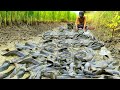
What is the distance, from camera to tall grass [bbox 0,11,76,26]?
22.1ft

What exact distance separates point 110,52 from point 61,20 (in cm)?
410

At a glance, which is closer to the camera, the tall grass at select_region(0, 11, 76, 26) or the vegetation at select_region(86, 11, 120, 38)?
the vegetation at select_region(86, 11, 120, 38)

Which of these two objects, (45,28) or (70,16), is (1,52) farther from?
(70,16)

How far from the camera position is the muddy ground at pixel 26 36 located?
5098mm

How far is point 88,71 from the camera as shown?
135 inches

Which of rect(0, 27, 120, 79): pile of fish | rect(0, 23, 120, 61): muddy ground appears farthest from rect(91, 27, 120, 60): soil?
rect(0, 27, 120, 79): pile of fish

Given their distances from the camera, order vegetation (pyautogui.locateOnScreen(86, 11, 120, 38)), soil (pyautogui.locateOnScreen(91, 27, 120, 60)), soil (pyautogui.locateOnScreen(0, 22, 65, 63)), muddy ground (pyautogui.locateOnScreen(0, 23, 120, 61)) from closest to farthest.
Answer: soil (pyautogui.locateOnScreen(91, 27, 120, 60)) → muddy ground (pyautogui.locateOnScreen(0, 23, 120, 61)) → soil (pyautogui.locateOnScreen(0, 22, 65, 63)) → vegetation (pyautogui.locateOnScreen(86, 11, 120, 38))

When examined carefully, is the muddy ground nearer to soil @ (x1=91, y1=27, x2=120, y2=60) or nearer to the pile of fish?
soil @ (x1=91, y1=27, x2=120, y2=60)

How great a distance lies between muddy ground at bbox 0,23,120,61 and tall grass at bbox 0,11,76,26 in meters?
0.17

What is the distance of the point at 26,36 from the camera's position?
6.29m

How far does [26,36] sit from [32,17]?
152 cm

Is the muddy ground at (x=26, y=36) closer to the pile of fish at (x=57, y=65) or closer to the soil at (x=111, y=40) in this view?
the soil at (x=111, y=40)

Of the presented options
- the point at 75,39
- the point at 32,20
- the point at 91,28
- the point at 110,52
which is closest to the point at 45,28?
the point at 32,20
